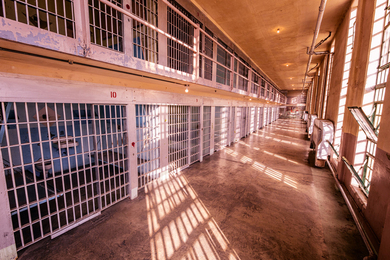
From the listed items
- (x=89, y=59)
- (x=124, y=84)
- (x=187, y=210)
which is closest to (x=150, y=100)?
(x=124, y=84)

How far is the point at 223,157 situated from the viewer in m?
7.79

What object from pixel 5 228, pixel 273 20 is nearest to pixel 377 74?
pixel 273 20

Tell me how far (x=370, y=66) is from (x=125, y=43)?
204 inches

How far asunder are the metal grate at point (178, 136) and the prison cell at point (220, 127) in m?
3.01

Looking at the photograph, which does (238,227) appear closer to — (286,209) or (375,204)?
(286,209)

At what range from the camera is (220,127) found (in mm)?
9352

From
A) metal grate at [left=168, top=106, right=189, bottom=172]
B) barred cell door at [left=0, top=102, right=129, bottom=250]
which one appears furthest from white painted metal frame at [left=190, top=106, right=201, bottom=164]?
barred cell door at [left=0, top=102, right=129, bottom=250]

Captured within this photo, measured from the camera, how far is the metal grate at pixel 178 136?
5.74m

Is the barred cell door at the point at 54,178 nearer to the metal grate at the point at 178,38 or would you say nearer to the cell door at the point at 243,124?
the metal grate at the point at 178,38

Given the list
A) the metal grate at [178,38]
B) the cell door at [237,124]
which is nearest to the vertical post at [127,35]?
the metal grate at [178,38]

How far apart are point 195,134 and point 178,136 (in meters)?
1.36

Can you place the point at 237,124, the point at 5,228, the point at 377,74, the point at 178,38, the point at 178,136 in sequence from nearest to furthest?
the point at 5,228, the point at 377,74, the point at 178,38, the point at 178,136, the point at 237,124

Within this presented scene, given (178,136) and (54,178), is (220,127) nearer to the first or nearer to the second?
(178,136)

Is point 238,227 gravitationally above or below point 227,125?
below
